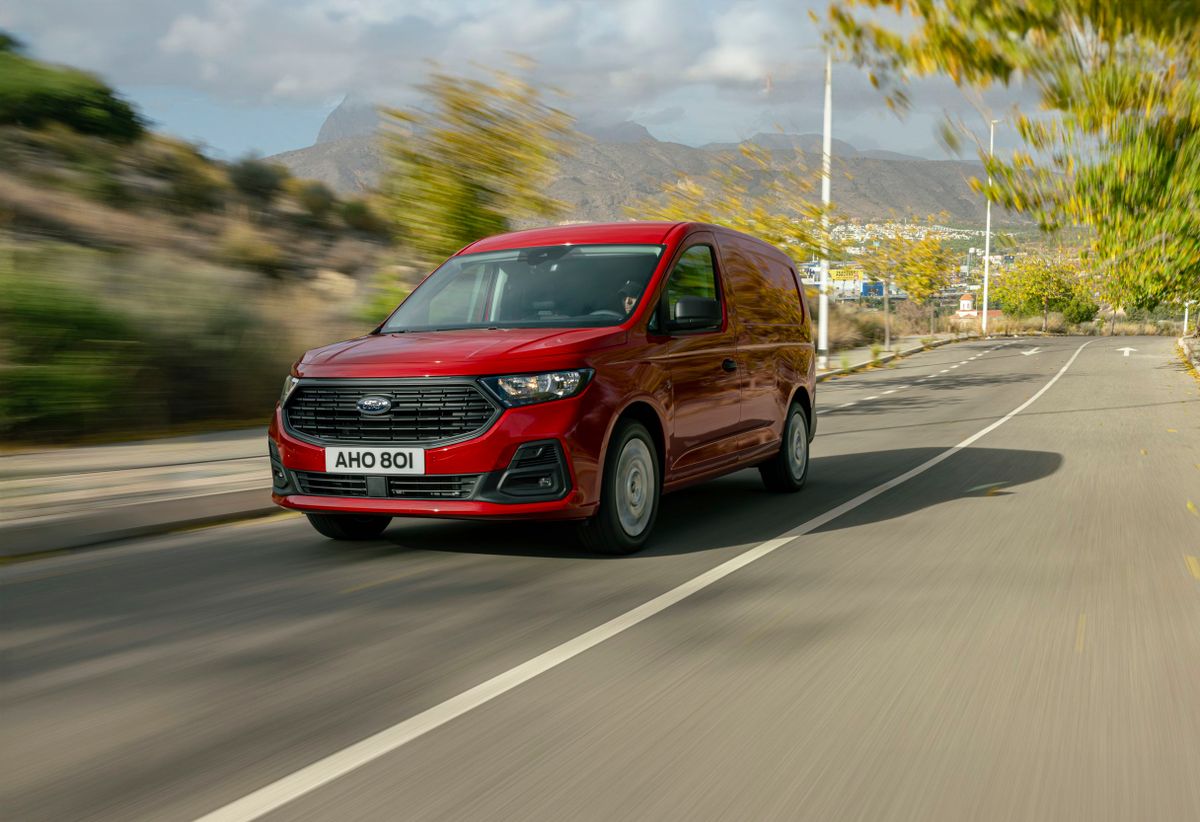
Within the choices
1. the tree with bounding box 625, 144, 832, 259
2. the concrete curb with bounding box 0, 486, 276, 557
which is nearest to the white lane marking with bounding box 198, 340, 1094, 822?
the concrete curb with bounding box 0, 486, 276, 557

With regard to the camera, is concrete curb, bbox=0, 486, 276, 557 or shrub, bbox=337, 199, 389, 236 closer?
concrete curb, bbox=0, 486, 276, 557

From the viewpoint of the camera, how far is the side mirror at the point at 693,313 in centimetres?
742

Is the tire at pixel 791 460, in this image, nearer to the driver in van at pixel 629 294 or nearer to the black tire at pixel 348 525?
the driver in van at pixel 629 294

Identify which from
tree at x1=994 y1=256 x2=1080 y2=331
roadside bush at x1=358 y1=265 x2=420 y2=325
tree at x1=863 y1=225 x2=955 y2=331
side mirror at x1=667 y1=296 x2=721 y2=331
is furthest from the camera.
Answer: tree at x1=994 y1=256 x2=1080 y2=331

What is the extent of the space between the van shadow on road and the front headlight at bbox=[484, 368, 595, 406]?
3.49 ft

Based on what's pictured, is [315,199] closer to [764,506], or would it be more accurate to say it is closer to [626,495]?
[764,506]

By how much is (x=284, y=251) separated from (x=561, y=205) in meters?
21.7

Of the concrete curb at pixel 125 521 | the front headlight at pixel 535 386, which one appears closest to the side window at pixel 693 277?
the front headlight at pixel 535 386

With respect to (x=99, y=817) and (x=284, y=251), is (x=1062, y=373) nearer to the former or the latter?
(x=284, y=251)

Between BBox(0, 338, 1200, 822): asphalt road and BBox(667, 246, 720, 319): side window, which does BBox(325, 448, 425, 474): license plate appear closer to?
BBox(0, 338, 1200, 822): asphalt road

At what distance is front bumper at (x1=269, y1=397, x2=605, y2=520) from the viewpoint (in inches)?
254

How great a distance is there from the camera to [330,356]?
279 inches

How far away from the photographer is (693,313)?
743 centimetres

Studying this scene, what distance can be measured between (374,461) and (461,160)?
809 cm
